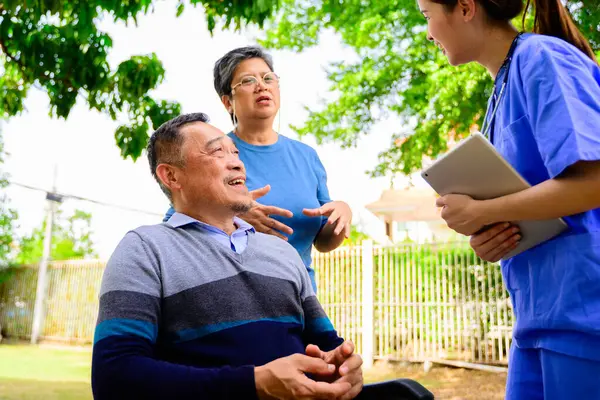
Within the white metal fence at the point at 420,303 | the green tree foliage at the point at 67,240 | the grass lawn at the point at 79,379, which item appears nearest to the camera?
the grass lawn at the point at 79,379

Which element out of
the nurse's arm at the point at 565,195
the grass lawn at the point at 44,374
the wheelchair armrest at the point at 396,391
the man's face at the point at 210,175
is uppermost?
the man's face at the point at 210,175

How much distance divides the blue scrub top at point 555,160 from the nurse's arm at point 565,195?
3 centimetres

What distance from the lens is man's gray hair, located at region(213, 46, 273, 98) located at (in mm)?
2168

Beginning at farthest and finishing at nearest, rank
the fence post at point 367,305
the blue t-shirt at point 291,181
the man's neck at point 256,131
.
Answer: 1. the fence post at point 367,305
2. the man's neck at point 256,131
3. the blue t-shirt at point 291,181

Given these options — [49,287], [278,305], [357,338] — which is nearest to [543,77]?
[278,305]

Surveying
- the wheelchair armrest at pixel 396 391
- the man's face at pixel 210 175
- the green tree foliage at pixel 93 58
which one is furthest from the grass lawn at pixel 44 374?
the wheelchair armrest at pixel 396 391

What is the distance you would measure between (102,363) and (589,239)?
1.04 meters

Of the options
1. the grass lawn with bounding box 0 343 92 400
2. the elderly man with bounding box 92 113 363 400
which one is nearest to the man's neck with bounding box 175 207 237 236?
the elderly man with bounding box 92 113 363 400

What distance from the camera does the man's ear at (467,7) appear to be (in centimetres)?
139

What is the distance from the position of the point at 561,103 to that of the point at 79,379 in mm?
7728

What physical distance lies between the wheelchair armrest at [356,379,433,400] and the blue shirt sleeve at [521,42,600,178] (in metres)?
0.58

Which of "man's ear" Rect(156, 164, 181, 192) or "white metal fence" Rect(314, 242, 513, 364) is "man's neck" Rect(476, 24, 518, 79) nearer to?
"man's ear" Rect(156, 164, 181, 192)

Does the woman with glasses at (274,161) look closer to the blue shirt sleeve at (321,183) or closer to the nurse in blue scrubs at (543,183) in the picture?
the blue shirt sleeve at (321,183)

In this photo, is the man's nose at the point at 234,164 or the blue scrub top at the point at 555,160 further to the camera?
the man's nose at the point at 234,164
